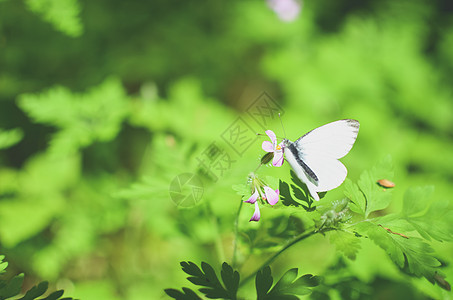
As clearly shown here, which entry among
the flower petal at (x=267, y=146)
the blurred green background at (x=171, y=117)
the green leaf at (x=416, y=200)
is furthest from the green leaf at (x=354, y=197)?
the blurred green background at (x=171, y=117)

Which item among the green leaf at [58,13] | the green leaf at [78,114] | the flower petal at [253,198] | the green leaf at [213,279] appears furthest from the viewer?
the green leaf at [78,114]

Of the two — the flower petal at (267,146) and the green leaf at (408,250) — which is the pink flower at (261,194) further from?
the green leaf at (408,250)

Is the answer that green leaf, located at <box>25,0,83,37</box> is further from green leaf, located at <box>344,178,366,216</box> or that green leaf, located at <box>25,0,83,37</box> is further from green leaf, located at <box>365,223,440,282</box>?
green leaf, located at <box>365,223,440,282</box>

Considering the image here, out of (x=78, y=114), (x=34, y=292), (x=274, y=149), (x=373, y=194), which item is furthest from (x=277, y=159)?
(x=78, y=114)

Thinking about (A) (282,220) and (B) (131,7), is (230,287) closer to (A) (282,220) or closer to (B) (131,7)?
(A) (282,220)

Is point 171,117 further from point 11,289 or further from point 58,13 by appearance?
point 11,289

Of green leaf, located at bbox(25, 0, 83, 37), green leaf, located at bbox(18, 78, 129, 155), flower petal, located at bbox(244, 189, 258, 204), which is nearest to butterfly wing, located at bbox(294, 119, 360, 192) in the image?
flower petal, located at bbox(244, 189, 258, 204)
